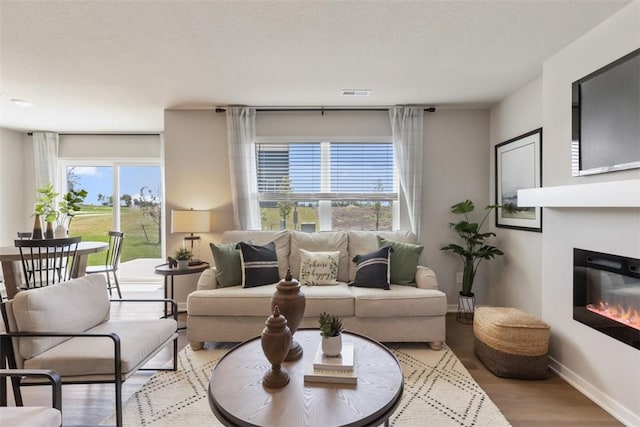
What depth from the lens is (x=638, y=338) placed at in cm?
182

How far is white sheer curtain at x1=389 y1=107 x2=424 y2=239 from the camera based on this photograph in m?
3.83

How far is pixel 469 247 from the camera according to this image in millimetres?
3654

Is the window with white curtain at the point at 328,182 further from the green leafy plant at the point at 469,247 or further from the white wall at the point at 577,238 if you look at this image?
the white wall at the point at 577,238

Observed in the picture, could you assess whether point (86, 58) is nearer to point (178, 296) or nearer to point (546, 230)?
point (178, 296)

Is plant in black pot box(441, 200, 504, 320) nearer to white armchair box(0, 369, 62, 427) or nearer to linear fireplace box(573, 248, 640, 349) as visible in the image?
linear fireplace box(573, 248, 640, 349)

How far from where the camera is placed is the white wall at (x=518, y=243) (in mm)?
3018

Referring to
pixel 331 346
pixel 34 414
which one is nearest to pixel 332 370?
pixel 331 346

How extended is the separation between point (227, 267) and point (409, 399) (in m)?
1.93

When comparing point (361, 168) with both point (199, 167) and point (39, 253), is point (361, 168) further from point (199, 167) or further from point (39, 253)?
point (39, 253)

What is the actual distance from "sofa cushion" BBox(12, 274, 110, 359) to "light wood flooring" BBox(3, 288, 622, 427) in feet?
1.55

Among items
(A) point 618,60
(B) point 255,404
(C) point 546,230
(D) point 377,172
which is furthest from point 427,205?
(B) point 255,404

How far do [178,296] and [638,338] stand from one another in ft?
13.5

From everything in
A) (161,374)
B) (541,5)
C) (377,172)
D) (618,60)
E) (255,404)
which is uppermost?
(541,5)

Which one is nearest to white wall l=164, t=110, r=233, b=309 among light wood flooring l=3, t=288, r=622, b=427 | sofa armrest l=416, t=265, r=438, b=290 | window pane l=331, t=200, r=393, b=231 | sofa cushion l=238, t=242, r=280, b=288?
sofa cushion l=238, t=242, r=280, b=288
